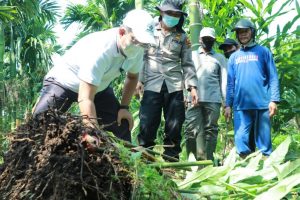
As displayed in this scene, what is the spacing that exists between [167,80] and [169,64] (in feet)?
0.68

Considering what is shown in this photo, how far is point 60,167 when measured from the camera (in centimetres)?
261

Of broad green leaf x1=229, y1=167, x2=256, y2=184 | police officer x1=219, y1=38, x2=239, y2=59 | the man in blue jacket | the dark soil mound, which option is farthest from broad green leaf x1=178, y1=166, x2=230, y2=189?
police officer x1=219, y1=38, x2=239, y2=59

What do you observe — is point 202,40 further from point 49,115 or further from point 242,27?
point 49,115

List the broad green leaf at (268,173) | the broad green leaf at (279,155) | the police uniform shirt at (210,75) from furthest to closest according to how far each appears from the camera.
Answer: the police uniform shirt at (210,75) → the broad green leaf at (279,155) → the broad green leaf at (268,173)

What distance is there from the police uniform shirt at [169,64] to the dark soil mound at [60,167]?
2.82 meters

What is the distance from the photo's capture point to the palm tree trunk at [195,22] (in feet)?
20.8

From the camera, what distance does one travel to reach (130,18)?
364 cm

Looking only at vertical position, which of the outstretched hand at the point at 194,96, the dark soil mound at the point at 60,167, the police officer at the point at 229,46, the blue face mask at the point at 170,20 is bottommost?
the dark soil mound at the point at 60,167

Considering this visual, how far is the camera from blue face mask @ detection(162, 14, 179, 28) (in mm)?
5684

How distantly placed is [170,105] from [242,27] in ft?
4.12

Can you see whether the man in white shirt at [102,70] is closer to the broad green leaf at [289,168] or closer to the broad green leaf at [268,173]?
the broad green leaf at [268,173]

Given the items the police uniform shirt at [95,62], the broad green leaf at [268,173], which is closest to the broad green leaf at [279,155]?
the broad green leaf at [268,173]

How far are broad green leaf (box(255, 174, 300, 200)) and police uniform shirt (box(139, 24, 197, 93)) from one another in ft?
9.27

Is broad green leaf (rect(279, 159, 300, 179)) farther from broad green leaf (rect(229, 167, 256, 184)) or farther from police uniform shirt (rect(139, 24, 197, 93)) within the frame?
police uniform shirt (rect(139, 24, 197, 93))
